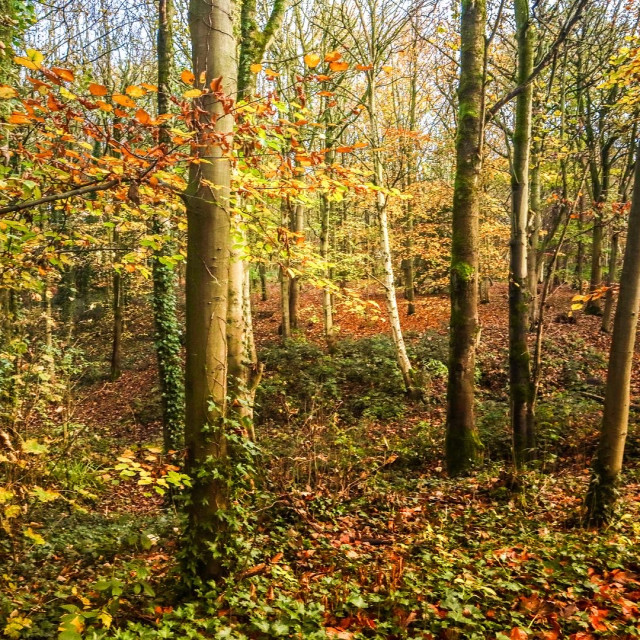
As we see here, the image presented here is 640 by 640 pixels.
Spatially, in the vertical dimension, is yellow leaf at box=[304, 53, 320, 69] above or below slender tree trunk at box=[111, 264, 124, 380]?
above

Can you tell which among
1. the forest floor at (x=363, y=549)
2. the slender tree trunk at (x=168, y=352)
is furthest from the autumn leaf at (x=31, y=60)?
the slender tree trunk at (x=168, y=352)

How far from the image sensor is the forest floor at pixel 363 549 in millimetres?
3229

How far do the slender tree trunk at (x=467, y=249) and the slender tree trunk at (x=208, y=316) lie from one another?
14.2 ft

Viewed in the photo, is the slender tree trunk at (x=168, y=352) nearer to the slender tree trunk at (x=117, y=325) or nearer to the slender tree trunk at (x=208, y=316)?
the slender tree trunk at (x=208, y=316)

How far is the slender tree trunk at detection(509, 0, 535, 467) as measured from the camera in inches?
266

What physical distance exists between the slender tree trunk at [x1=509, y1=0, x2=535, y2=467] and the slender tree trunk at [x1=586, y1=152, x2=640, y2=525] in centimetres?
183

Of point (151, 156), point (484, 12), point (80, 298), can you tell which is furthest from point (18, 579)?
point (80, 298)

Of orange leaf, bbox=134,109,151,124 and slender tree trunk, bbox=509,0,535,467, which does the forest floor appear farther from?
orange leaf, bbox=134,109,151,124

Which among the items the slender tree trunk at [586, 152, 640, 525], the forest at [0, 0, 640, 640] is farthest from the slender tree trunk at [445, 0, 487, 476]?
the slender tree trunk at [586, 152, 640, 525]

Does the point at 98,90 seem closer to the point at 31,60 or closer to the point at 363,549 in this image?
the point at 31,60

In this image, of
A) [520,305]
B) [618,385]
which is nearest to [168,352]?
[520,305]

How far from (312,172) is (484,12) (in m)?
4.85

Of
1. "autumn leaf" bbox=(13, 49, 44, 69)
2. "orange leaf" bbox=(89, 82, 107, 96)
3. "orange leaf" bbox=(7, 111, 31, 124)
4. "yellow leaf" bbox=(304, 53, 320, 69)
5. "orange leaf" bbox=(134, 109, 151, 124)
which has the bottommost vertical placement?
"orange leaf" bbox=(7, 111, 31, 124)

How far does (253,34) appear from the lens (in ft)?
25.0
